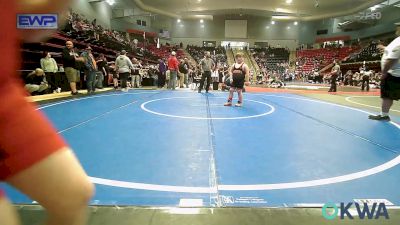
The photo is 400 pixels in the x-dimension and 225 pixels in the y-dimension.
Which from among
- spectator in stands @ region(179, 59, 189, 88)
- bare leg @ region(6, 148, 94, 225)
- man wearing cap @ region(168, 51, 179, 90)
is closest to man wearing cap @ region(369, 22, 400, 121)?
bare leg @ region(6, 148, 94, 225)

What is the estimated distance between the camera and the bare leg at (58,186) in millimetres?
830

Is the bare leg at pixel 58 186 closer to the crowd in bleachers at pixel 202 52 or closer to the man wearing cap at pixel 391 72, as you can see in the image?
the man wearing cap at pixel 391 72

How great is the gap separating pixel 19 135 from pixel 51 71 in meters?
10.1

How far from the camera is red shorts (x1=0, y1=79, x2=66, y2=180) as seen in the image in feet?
2.63

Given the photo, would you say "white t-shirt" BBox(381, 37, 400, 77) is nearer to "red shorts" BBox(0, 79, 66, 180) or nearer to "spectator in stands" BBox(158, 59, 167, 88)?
"red shorts" BBox(0, 79, 66, 180)

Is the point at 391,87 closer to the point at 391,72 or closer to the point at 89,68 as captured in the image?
the point at 391,72

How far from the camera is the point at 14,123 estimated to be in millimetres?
819

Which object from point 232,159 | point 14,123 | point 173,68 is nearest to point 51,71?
point 173,68

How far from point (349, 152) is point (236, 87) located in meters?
4.56

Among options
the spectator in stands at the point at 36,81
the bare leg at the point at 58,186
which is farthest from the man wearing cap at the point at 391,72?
the spectator in stands at the point at 36,81

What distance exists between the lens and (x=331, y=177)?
8.94 feet

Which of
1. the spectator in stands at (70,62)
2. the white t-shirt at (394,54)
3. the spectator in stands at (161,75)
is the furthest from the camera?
the spectator in stands at (161,75)

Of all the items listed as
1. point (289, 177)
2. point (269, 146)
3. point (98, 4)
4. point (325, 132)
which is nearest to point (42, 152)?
point (289, 177)

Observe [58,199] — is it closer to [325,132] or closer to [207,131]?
[207,131]
